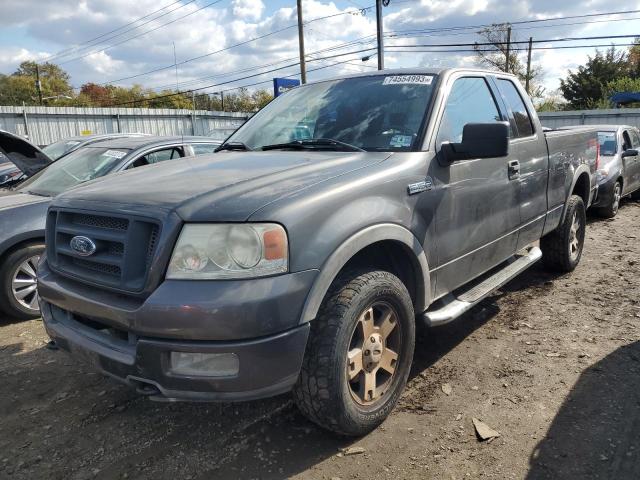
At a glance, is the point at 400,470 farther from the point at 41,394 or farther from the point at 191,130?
the point at 191,130

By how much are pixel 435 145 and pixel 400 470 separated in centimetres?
184

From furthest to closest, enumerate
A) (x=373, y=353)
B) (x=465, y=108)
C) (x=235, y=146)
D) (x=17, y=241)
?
(x=17, y=241) < (x=235, y=146) < (x=465, y=108) < (x=373, y=353)

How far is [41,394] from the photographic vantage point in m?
3.48

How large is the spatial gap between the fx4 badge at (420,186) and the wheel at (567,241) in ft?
9.25

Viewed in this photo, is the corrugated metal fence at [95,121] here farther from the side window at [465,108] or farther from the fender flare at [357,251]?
the fender flare at [357,251]

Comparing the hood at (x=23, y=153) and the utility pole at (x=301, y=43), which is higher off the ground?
the utility pole at (x=301, y=43)

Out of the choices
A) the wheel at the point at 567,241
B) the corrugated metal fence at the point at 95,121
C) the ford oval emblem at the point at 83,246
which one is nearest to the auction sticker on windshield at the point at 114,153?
the ford oval emblem at the point at 83,246

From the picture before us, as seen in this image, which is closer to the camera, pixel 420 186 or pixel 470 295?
pixel 420 186

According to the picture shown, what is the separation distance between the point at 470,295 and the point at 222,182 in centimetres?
191

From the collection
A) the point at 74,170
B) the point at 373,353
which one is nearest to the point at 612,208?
the point at 373,353

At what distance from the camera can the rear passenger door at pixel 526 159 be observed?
415cm

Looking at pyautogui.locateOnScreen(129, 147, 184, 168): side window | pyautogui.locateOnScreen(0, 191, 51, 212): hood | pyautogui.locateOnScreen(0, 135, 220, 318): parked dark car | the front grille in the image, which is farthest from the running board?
pyautogui.locateOnScreen(0, 191, 51, 212): hood

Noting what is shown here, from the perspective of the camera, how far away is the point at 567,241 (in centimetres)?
543

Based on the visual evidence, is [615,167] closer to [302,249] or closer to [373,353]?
[373,353]
